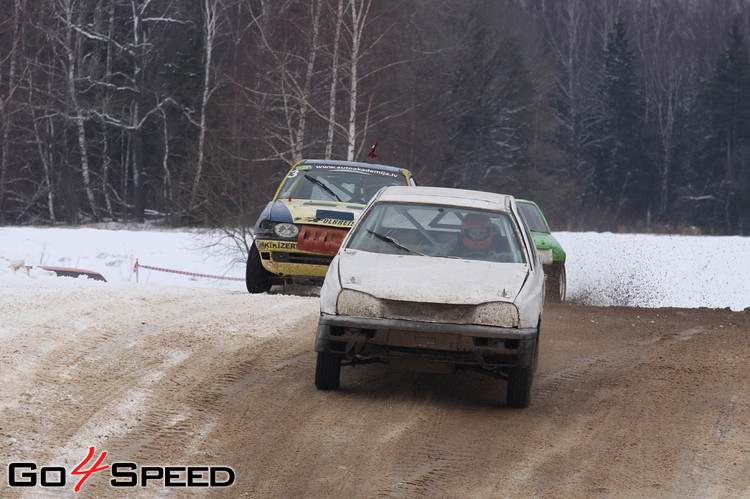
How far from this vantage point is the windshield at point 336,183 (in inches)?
471

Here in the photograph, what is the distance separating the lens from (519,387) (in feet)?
21.7

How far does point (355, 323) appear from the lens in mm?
6379

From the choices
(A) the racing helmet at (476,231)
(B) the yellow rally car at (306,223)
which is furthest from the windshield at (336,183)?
(A) the racing helmet at (476,231)

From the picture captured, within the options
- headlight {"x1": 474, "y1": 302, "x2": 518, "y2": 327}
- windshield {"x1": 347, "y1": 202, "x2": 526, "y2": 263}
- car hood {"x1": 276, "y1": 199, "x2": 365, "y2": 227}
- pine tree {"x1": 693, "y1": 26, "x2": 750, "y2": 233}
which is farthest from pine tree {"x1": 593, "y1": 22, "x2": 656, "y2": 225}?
headlight {"x1": 474, "y1": 302, "x2": 518, "y2": 327}

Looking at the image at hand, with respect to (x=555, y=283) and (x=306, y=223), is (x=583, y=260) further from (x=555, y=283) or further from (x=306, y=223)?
(x=306, y=223)

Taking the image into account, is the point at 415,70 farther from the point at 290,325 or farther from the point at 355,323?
the point at 355,323

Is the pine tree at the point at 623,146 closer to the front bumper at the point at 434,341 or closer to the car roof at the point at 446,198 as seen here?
the car roof at the point at 446,198

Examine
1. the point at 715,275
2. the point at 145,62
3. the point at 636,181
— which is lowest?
the point at 636,181

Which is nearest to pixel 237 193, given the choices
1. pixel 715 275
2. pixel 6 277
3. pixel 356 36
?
pixel 356 36

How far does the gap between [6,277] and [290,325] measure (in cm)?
375

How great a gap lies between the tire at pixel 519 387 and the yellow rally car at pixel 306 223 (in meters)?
4.71

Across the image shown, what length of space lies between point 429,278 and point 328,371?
999 mm

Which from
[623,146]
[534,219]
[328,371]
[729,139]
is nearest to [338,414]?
[328,371]
